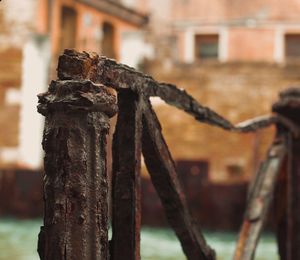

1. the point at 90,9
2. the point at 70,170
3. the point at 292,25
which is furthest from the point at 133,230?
the point at 292,25

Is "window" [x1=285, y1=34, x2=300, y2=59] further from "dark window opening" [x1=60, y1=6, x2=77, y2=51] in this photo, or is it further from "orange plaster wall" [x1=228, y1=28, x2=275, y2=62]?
"dark window opening" [x1=60, y1=6, x2=77, y2=51]

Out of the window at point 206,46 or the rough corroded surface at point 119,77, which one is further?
the window at point 206,46

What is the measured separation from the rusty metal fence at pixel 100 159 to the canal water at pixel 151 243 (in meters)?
5.81

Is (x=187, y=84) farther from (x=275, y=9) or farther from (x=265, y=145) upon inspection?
(x=275, y=9)

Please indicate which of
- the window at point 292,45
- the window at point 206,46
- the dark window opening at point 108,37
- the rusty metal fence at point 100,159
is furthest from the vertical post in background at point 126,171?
the window at point 206,46

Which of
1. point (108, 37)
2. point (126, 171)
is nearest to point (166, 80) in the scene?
point (108, 37)

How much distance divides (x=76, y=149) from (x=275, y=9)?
3025cm

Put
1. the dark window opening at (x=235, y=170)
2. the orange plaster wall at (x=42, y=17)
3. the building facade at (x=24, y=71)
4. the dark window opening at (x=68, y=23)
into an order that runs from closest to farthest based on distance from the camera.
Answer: the building facade at (x=24, y=71) → the dark window opening at (x=235, y=170) → the orange plaster wall at (x=42, y=17) → the dark window opening at (x=68, y=23)

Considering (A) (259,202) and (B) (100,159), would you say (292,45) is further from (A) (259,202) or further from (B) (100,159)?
(B) (100,159)

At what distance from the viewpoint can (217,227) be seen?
11141 millimetres

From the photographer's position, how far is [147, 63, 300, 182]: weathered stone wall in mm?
18078

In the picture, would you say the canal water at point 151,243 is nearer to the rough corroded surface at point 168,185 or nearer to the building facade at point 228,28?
the rough corroded surface at point 168,185

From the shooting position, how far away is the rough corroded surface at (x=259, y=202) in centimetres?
419

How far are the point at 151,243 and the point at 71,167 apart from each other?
8.65 m
